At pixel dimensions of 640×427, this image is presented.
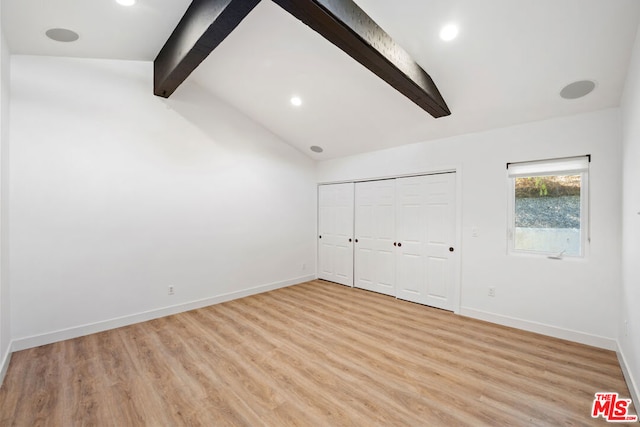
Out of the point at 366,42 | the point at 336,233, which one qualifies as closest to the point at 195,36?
the point at 366,42

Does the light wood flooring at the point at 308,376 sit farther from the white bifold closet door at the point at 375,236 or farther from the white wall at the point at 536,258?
the white bifold closet door at the point at 375,236

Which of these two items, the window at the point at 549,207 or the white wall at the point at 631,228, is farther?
the window at the point at 549,207

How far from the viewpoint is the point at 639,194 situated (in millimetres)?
2018

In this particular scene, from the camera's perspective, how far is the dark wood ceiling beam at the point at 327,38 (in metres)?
1.91

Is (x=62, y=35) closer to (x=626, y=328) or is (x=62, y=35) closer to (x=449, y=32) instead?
(x=449, y=32)

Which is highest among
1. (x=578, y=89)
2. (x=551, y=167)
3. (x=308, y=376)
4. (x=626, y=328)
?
(x=578, y=89)

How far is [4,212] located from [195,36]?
2410mm

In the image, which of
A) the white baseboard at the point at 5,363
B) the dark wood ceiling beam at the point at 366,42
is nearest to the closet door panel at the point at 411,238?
the dark wood ceiling beam at the point at 366,42

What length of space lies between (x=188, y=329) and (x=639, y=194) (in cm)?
440

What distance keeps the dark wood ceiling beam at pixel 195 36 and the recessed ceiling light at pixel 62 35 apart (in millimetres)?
789

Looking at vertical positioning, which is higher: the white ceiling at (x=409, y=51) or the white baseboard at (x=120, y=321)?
the white ceiling at (x=409, y=51)

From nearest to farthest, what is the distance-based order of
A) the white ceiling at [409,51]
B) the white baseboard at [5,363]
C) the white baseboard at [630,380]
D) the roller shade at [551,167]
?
1. the white baseboard at [630,380]
2. the white ceiling at [409,51]
3. the white baseboard at [5,363]
4. the roller shade at [551,167]

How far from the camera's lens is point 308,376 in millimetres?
2379

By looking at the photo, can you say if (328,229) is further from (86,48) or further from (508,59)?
(86,48)
